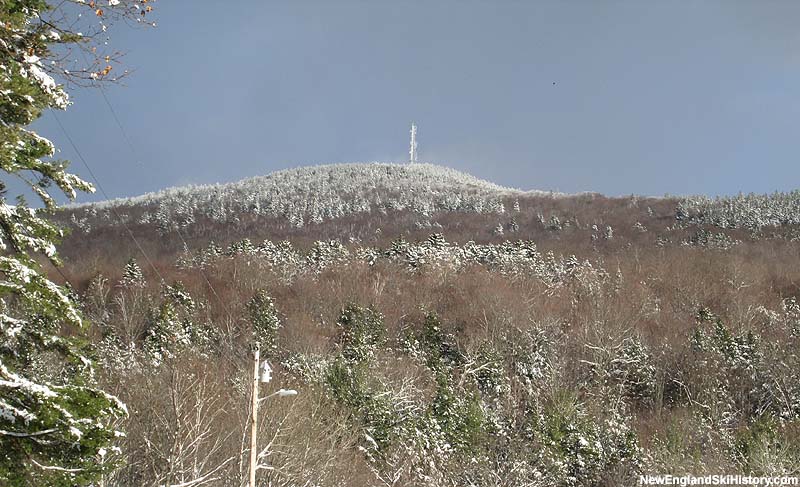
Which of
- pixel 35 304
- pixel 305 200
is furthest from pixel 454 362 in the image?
pixel 305 200

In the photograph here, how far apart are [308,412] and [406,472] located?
6.13 meters

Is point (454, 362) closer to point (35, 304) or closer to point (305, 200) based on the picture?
point (35, 304)

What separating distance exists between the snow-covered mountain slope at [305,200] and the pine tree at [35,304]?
129 metres

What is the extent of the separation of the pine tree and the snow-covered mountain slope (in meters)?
129

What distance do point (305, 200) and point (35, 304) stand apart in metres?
148

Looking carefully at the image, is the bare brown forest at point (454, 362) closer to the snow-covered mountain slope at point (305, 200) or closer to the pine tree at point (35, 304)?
the pine tree at point (35, 304)

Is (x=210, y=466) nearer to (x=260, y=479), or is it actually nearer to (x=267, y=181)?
(x=260, y=479)

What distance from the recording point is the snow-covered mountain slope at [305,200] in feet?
470

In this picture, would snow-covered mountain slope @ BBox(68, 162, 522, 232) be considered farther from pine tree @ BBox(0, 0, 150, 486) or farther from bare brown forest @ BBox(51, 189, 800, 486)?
pine tree @ BBox(0, 0, 150, 486)

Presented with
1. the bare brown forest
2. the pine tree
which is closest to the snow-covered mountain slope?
the bare brown forest

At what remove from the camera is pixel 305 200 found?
503 ft

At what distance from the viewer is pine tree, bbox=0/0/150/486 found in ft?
20.3

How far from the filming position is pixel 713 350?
160 ft

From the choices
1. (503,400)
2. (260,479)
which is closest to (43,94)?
(260,479)
